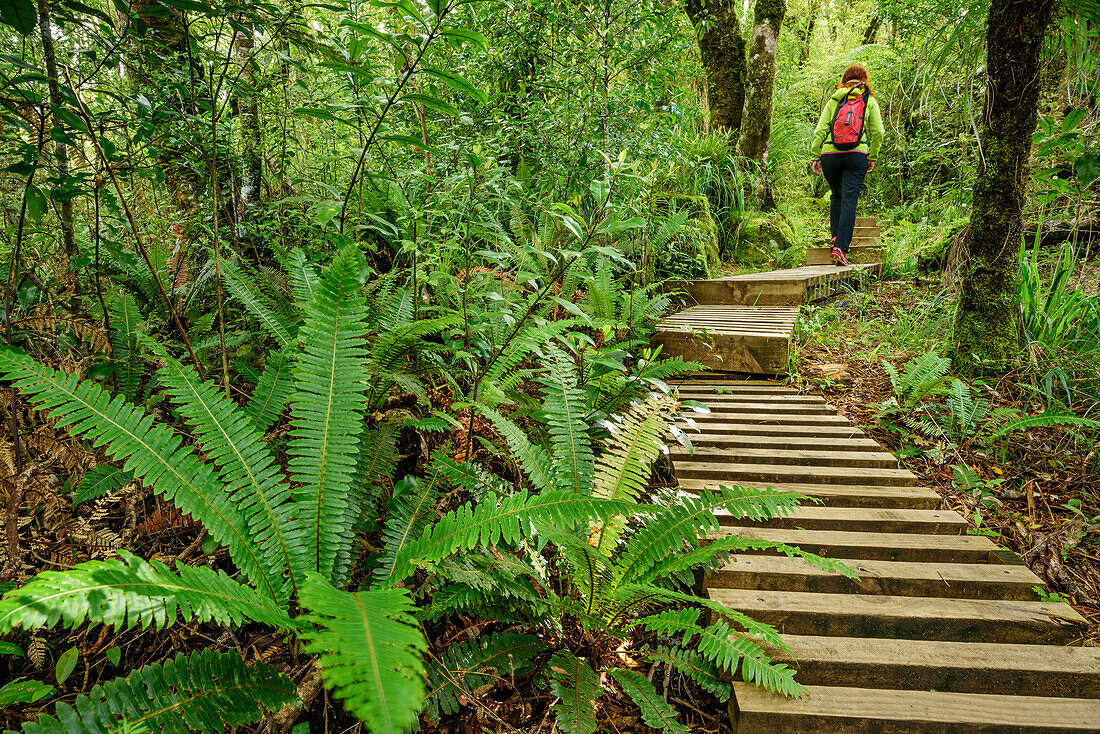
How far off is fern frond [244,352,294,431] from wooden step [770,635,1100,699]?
5.37 feet

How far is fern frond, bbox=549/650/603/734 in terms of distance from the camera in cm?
118

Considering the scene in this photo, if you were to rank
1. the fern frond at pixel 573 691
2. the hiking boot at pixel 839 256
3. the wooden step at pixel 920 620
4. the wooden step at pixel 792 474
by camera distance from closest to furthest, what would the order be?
the fern frond at pixel 573 691, the wooden step at pixel 920 620, the wooden step at pixel 792 474, the hiking boot at pixel 839 256

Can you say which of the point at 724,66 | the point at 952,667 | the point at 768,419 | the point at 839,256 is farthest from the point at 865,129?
the point at 952,667

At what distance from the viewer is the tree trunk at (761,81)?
634 centimetres

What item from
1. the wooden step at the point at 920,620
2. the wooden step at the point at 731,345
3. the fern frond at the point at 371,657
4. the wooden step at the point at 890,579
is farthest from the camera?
the wooden step at the point at 731,345

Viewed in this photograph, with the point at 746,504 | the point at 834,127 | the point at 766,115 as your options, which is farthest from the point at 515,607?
the point at 766,115

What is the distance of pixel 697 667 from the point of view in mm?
1386

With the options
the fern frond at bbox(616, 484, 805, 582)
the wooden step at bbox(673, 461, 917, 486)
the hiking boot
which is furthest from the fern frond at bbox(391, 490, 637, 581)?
the hiking boot

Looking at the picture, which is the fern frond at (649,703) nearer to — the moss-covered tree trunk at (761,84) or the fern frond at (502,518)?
the fern frond at (502,518)

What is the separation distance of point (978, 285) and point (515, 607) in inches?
135

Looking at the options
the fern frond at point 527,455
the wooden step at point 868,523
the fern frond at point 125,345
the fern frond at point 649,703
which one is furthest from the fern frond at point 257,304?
the wooden step at point 868,523

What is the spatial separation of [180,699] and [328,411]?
1.98 ft

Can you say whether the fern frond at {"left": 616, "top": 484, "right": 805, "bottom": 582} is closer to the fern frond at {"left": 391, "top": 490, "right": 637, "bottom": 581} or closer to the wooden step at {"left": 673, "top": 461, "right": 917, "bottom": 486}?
the fern frond at {"left": 391, "top": 490, "right": 637, "bottom": 581}

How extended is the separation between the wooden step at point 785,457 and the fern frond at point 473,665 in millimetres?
1212
